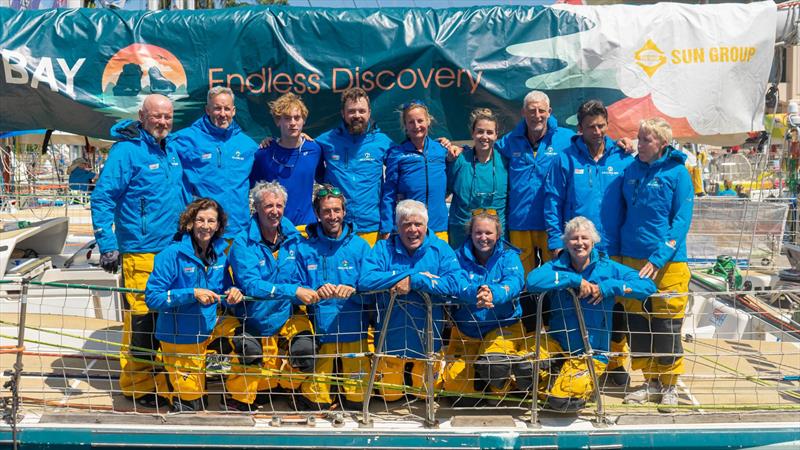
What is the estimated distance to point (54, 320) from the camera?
6.80m

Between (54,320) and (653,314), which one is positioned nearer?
(653,314)

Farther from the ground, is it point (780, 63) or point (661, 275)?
point (780, 63)

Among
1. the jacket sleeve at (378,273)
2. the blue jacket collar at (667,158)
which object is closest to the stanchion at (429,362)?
the jacket sleeve at (378,273)

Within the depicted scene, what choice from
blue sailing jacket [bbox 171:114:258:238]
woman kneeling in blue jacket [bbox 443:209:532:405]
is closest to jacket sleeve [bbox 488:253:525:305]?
woman kneeling in blue jacket [bbox 443:209:532:405]

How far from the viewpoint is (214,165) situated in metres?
Answer: 5.41

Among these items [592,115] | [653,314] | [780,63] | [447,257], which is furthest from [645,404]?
[780,63]

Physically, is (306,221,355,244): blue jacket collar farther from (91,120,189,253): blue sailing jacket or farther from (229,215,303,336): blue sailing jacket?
(91,120,189,253): blue sailing jacket

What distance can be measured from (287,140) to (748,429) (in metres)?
3.55

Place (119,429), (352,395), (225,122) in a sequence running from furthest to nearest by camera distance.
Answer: (225,122) < (352,395) < (119,429)

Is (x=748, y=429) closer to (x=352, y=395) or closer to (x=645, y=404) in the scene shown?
(x=645, y=404)

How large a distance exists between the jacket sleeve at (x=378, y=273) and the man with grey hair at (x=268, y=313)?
425 millimetres

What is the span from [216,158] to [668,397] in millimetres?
3489

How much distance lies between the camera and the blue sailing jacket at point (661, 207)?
195 inches

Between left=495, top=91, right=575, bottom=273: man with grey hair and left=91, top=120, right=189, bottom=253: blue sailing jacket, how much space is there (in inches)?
94.3
